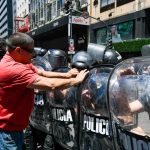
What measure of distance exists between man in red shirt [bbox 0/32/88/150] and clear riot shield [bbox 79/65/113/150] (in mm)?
283

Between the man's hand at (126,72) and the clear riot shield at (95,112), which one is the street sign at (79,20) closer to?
the clear riot shield at (95,112)

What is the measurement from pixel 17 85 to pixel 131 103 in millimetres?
1065

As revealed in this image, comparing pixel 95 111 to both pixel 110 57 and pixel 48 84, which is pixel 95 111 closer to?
pixel 48 84

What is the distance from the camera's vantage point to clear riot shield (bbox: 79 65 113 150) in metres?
4.52

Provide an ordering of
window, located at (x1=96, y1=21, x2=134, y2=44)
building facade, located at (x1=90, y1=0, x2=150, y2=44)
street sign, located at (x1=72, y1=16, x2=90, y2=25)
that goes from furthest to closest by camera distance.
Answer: street sign, located at (x1=72, y1=16, x2=90, y2=25) < window, located at (x1=96, y1=21, x2=134, y2=44) < building facade, located at (x1=90, y1=0, x2=150, y2=44)

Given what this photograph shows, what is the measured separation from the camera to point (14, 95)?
4410mm

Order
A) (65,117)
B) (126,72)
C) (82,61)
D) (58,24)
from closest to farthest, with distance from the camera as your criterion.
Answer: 1. (126,72)
2. (82,61)
3. (65,117)
4. (58,24)

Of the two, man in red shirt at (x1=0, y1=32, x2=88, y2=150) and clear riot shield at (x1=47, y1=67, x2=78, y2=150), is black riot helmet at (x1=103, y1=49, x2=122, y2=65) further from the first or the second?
man in red shirt at (x1=0, y1=32, x2=88, y2=150)

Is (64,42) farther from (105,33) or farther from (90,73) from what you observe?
(90,73)

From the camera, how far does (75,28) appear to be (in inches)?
1708

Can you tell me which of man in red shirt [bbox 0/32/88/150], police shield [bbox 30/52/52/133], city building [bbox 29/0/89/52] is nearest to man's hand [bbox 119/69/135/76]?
man in red shirt [bbox 0/32/88/150]

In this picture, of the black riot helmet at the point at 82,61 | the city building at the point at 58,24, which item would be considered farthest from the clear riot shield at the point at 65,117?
the city building at the point at 58,24

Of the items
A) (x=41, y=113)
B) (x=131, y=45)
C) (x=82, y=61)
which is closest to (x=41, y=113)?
(x=41, y=113)

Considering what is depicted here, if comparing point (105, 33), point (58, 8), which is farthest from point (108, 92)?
point (58, 8)
